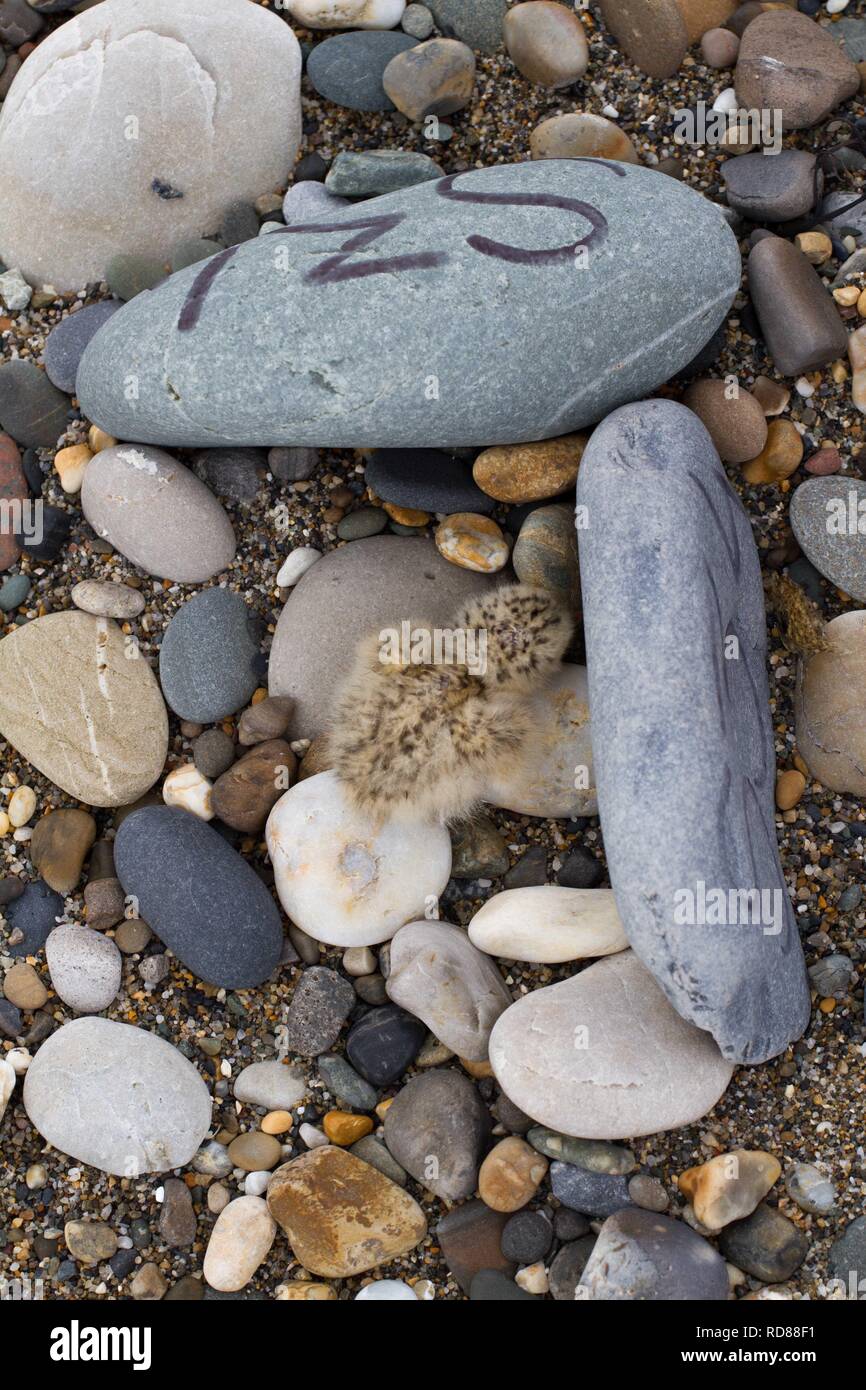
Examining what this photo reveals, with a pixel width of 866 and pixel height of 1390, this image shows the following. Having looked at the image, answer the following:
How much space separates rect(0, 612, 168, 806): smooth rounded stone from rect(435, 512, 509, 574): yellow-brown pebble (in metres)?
1.04

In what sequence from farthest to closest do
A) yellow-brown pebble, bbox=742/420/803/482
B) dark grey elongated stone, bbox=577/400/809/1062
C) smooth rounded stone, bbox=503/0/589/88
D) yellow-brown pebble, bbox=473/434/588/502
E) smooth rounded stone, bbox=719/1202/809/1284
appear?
1. smooth rounded stone, bbox=503/0/589/88
2. yellow-brown pebble, bbox=742/420/803/482
3. yellow-brown pebble, bbox=473/434/588/502
4. smooth rounded stone, bbox=719/1202/809/1284
5. dark grey elongated stone, bbox=577/400/809/1062

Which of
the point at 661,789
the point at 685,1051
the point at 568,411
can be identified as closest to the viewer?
the point at 661,789

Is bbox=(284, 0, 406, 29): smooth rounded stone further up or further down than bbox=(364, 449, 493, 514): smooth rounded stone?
further up

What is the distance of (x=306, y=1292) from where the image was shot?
313 centimetres

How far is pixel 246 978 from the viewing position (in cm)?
337

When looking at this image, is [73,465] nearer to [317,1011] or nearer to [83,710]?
[83,710]

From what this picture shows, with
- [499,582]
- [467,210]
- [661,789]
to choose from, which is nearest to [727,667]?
[661,789]

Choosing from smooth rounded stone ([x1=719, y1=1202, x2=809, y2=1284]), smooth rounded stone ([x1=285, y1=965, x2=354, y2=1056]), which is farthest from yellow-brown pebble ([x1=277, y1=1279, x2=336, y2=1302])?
smooth rounded stone ([x1=719, y1=1202, x2=809, y2=1284])

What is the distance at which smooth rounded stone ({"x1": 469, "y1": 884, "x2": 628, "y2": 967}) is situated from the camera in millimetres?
3232

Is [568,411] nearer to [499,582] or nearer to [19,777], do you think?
[499,582]

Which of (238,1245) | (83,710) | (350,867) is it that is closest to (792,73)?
(350,867)

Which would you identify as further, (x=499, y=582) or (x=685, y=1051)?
(x=499, y=582)

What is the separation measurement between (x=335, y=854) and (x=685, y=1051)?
114cm

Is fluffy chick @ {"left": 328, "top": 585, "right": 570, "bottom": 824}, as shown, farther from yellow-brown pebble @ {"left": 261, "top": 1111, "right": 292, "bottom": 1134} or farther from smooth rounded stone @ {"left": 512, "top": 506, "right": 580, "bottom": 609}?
yellow-brown pebble @ {"left": 261, "top": 1111, "right": 292, "bottom": 1134}
